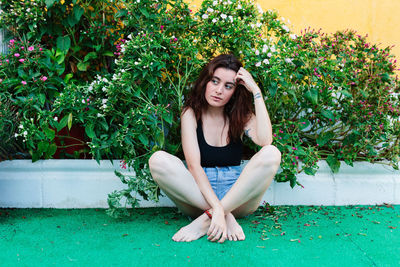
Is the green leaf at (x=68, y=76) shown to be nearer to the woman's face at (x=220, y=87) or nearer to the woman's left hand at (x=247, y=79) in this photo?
the woman's face at (x=220, y=87)

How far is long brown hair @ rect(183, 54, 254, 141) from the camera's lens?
2.80 m

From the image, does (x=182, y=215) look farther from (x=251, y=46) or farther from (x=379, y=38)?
(x=379, y=38)

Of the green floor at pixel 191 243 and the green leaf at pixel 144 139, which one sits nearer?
the green floor at pixel 191 243

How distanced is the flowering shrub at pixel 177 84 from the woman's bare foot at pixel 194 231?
19.7 inches

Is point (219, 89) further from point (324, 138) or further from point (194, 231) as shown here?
point (324, 138)

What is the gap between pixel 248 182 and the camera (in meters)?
2.54

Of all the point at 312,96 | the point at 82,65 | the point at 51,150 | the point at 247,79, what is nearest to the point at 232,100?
the point at 247,79

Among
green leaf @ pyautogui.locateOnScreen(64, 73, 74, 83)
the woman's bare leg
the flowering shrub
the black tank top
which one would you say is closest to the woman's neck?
the black tank top

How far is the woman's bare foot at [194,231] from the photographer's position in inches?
94.9

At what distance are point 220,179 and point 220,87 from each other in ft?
2.23

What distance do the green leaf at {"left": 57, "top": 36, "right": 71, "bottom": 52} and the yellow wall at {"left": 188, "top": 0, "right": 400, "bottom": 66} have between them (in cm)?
189

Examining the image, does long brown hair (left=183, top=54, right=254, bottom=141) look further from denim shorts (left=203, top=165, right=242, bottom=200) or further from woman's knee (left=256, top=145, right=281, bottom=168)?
woman's knee (left=256, top=145, right=281, bottom=168)

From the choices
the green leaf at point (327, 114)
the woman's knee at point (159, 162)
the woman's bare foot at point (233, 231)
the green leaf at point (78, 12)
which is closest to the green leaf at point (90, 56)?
the green leaf at point (78, 12)

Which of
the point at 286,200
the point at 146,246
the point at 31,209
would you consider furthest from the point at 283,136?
the point at 31,209
